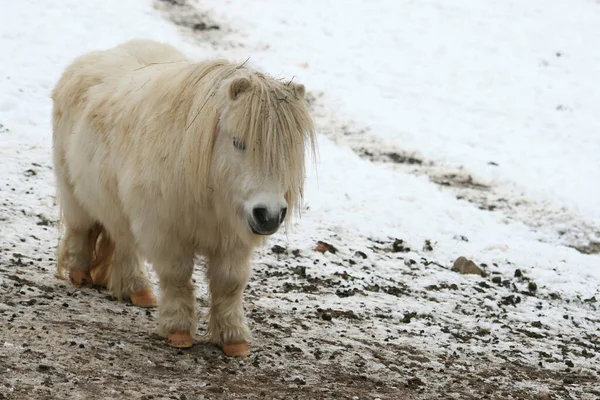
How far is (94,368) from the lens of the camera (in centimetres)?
398

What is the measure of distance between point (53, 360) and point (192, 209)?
3.55 feet

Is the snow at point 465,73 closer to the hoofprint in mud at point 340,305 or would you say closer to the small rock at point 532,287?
the hoofprint in mud at point 340,305

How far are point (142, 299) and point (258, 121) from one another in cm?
206

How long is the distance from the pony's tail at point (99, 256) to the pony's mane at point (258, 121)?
1.90 metres

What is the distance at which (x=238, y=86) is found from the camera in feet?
13.4

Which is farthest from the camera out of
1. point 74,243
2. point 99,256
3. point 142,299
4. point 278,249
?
point 278,249

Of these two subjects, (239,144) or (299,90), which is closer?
(239,144)

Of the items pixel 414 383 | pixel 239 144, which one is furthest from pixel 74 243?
pixel 414 383

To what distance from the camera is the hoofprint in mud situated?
4.21 m

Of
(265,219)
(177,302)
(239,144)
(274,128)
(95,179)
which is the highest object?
(274,128)

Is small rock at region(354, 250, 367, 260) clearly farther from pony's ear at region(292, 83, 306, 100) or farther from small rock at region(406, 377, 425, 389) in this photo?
pony's ear at region(292, 83, 306, 100)

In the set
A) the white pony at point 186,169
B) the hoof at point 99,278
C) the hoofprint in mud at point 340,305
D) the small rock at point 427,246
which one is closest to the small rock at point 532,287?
the hoofprint in mud at point 340,305

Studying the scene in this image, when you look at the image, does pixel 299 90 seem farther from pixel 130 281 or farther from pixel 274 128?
pixel 130 281

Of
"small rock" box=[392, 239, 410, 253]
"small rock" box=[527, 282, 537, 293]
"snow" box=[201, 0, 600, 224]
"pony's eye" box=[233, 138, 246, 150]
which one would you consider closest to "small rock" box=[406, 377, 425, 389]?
"pony's eye" box=[233, 138, 246, 150]
